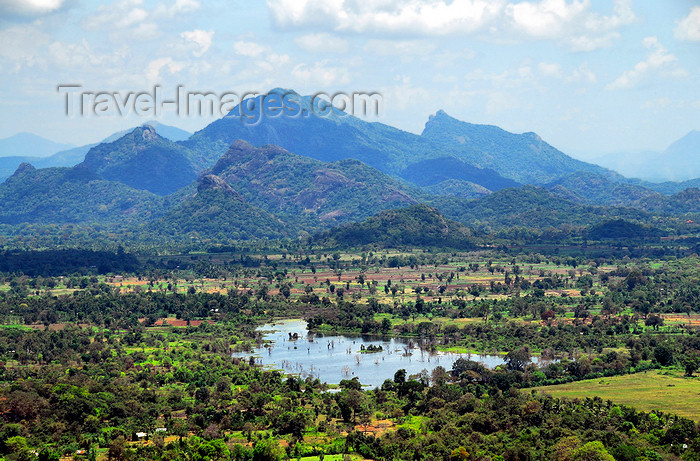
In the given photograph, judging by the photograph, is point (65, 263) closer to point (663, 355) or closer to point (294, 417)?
point (294, 417)

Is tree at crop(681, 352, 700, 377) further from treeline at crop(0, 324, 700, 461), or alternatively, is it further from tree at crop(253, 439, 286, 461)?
tree at crop(253, 439, 286, 461)

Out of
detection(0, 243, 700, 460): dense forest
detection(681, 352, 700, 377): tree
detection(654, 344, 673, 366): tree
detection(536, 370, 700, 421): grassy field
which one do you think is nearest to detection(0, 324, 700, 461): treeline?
detection(0, 243, 700, 460): dense forest

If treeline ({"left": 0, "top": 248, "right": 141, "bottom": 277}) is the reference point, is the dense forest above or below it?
below

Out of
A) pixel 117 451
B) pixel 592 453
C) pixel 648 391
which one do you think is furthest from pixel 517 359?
pixel 117 451

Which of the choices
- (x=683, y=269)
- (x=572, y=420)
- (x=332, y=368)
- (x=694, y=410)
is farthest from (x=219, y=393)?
(x=683, y=269)

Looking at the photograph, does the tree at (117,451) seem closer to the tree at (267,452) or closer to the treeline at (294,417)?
the treeline at (294,417)

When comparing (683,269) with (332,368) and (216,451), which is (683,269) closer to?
(332,368)
